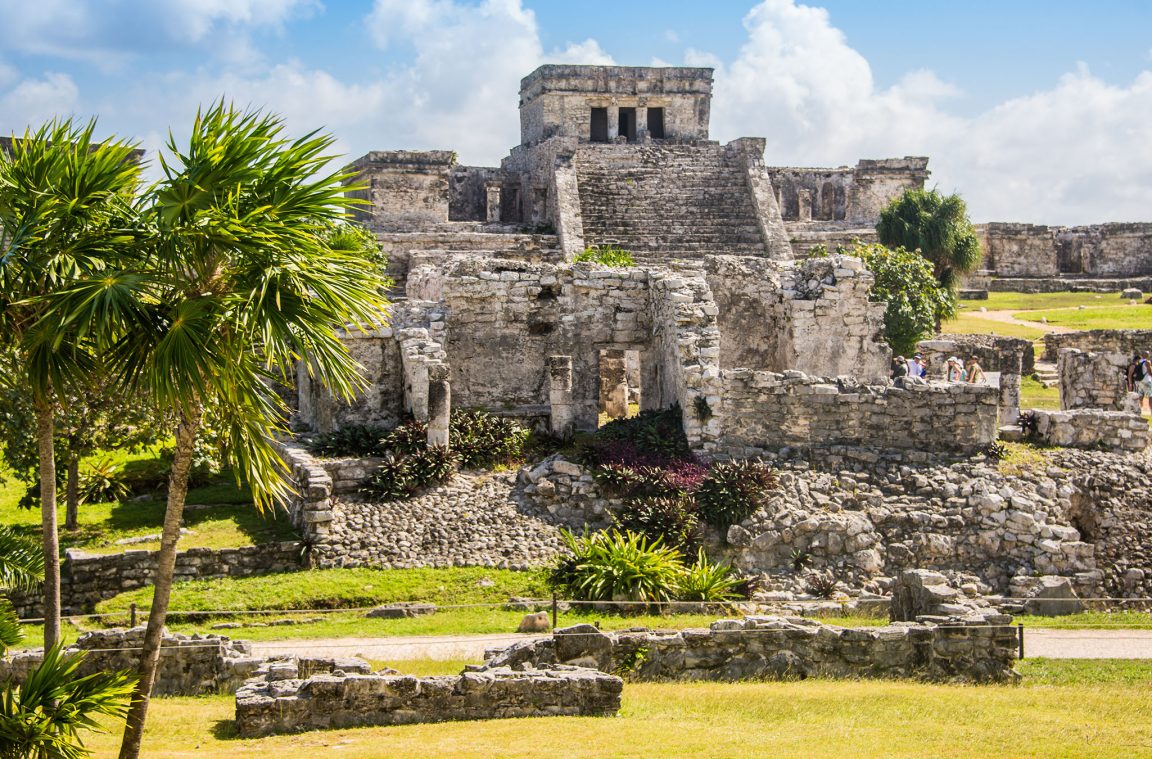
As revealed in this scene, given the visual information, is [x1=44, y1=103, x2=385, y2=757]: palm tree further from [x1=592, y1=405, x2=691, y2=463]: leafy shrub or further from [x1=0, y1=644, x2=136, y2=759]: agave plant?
[x1=592, y1=405, x2=691, y2=463]: leafy shrub

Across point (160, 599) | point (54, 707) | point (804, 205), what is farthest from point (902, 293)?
point (54, 707)

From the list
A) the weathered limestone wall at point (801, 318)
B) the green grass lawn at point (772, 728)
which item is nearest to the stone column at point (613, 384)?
the weathered limestone wall at point (801, 318)

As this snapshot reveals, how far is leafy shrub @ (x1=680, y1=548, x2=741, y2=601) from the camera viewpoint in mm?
15886

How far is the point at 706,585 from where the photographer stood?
1597cm

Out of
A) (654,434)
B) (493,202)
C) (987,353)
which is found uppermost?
(493,202)

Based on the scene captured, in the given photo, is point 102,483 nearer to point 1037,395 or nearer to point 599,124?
point 1037,395

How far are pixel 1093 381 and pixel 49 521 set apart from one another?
60.3 ft

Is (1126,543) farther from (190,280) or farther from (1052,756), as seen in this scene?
(190,280)

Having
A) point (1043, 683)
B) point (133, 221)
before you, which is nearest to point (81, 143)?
point (133, 221)

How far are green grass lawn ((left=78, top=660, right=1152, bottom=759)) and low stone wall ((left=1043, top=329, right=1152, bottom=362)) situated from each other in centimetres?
1995

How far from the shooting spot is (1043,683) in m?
12.5

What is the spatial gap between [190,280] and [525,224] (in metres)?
27.7

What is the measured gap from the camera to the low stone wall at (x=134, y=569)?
16.2 m

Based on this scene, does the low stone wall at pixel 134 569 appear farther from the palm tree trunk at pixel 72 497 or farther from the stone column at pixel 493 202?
the stone column at pixel 493 202
